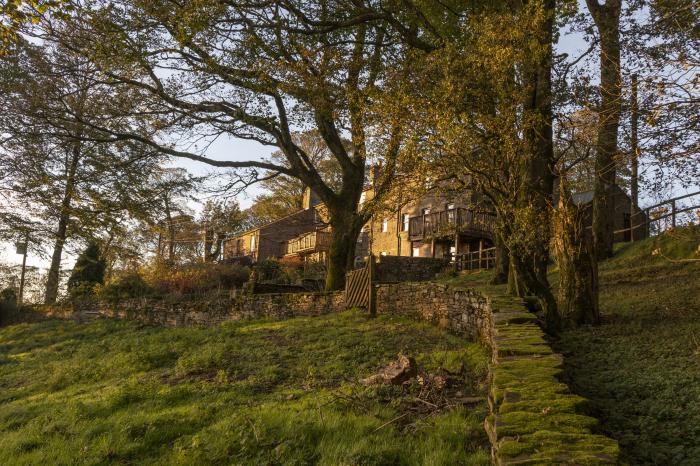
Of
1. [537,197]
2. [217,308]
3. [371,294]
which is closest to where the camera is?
[537,197]

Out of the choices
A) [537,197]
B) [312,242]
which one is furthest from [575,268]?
[312,242]

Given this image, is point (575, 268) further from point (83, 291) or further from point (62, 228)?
point (83, 291)

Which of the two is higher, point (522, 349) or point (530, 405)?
point (522, 349)

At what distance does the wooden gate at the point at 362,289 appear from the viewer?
14.7 m

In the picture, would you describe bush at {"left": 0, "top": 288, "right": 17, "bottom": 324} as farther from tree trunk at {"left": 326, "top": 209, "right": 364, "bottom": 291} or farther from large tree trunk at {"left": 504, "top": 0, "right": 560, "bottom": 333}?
large tree trunk at {"left": 504, "top": 0, "right": 560, "bottom": 333}

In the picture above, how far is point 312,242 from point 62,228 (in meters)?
16.9

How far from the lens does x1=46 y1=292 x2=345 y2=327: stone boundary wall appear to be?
16.9 metres

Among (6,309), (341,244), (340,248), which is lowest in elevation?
(6,309)

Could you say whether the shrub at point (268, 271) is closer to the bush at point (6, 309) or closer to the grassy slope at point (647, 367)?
the bush at point (6, 309)

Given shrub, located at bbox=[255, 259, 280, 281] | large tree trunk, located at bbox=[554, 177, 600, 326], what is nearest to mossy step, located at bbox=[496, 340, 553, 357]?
large tree trunk, located at bbox=[554, 177, 600, 326]

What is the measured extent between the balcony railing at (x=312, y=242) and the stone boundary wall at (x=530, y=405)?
2803cm

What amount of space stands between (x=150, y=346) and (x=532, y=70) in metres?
12.0

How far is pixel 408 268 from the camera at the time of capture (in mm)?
28938

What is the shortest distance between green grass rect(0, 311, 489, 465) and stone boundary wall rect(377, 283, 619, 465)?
22.5 inches
